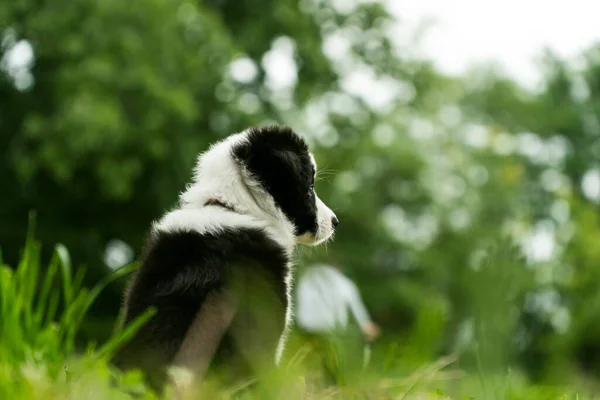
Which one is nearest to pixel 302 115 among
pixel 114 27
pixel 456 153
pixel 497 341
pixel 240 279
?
pixel 114 27

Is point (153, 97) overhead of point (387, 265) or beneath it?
overhead

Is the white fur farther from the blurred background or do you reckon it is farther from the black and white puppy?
the blurred background

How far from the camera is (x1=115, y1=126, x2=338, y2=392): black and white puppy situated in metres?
2.78

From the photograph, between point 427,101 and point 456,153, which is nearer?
point 427,101

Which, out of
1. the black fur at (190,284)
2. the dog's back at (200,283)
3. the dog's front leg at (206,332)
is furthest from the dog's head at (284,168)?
the dog's front leg at (206,332)

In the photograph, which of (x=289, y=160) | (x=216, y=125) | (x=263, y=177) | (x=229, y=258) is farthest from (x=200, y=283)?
(x=216, y=125)

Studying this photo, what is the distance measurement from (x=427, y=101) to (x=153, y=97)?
432 inches

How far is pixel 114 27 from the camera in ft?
62.8

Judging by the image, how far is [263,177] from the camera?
3879 mm

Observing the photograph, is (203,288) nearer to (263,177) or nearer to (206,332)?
(206,332)

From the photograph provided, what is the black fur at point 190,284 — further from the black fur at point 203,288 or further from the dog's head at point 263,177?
the dog's head at point 263,177

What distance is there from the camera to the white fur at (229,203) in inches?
134

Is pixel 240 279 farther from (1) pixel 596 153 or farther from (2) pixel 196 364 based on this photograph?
(1) pixel 596 153

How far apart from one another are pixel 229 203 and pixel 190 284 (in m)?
0.74
